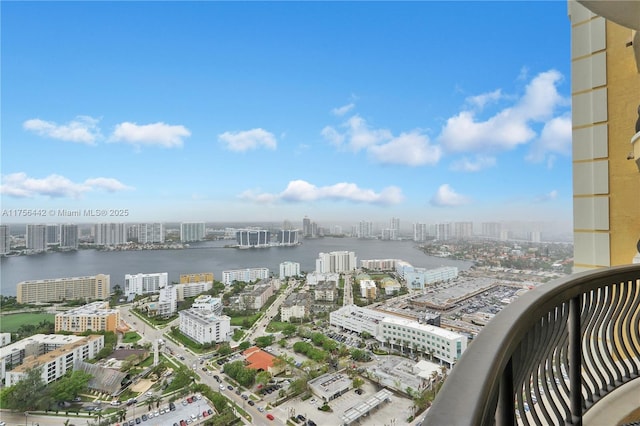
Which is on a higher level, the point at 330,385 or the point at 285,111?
the point at 285,111

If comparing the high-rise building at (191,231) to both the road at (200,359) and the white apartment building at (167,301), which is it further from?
the road at (200,359)

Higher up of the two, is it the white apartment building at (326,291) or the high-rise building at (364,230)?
the high-rise building at (364,230)

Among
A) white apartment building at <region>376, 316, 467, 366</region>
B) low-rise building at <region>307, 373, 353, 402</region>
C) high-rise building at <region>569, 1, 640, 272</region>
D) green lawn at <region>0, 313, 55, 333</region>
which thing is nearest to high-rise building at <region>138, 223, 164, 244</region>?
green lawn at <region>0, 313, 55, 333</region>

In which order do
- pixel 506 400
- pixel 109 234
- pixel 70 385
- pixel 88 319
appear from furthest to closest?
pixel 109 234 → pixel 88 319 → pixel 70 385 → pixel 506 400

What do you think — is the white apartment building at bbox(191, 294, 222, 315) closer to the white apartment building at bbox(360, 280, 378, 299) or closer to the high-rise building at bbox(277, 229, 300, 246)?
the white apartment building at bbox(360, 280, 378, 299)

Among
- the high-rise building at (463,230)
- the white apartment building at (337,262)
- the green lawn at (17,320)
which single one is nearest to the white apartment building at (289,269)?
the white apartment building at (337,262)

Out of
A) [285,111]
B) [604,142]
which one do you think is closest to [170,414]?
[604,142]

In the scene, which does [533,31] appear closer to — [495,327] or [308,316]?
[308,316]

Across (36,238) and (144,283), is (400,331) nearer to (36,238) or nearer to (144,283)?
(144,283)
